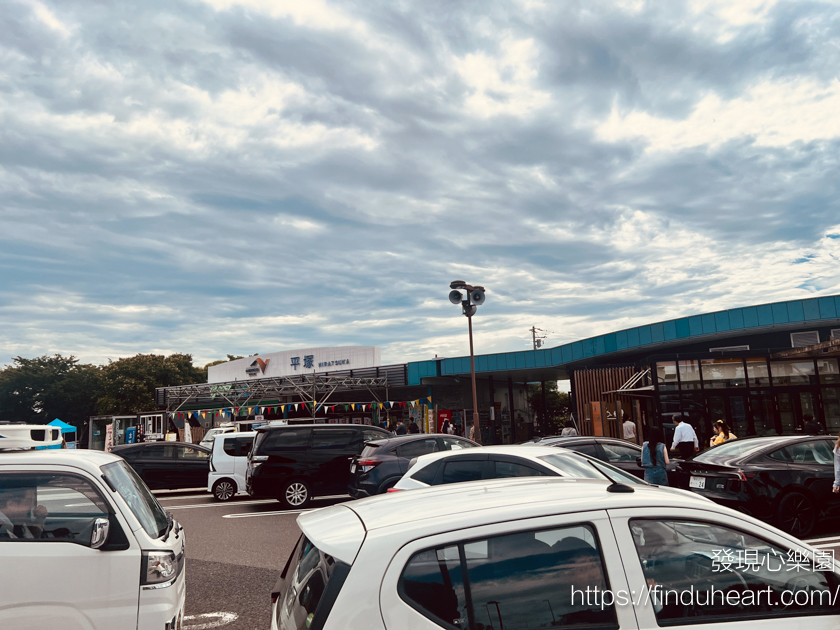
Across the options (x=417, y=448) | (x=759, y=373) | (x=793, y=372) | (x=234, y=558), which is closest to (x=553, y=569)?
(x=234, y=558)

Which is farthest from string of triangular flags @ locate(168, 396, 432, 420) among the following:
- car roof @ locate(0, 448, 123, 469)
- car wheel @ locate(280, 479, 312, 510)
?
car roof @ locate(0, 448, 123, 469)

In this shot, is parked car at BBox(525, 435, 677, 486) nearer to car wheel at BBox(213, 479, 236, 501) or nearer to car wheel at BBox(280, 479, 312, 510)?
car wheel at BBox(280, 479, 312, 510)

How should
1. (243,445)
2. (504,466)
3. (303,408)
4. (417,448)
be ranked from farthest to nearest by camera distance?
(303,408) < (243,445) < (417,448) < (504,466)

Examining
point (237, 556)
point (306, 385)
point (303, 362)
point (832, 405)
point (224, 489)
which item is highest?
point (303, 362)

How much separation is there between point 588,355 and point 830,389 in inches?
492

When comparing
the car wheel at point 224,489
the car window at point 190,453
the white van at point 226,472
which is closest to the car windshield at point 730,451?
the white van at point 226,472

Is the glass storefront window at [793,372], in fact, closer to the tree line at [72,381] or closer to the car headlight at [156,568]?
the car headlight at [156,568]

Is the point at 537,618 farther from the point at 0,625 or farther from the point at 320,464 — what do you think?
the point at 320,464

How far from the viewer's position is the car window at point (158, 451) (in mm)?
17547

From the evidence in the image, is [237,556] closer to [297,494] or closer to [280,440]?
[297,494]

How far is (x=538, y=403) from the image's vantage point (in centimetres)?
5891

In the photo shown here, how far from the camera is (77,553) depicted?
4.01 m

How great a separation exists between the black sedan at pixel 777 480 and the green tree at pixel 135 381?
6362 centimetres

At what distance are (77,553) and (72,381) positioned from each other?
77980 mm
